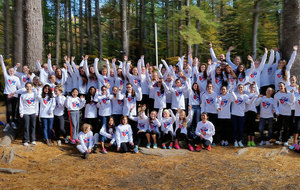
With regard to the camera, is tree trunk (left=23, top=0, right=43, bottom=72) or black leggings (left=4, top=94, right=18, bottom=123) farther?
tree trunk (left=23, top=0, right=43, bottom=72)

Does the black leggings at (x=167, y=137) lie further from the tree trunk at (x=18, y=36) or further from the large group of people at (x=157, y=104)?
the tree trunk at (x=18, y=36)

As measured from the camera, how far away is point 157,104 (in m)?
7.39

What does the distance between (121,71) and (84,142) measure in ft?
8.41

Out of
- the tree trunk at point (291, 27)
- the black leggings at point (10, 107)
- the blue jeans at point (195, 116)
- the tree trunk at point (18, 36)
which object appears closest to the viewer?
the black leggings at point (10, 107)

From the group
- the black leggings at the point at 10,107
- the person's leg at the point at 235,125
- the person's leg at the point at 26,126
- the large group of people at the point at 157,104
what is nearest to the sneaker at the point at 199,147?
the large group of people at the point at 157,104

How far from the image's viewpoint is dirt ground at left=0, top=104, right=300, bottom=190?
14.1 ft

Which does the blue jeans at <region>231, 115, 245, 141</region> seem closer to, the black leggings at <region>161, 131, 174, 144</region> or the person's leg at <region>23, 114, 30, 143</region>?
the black leggings at <region>161, 131, 174, 144</region>

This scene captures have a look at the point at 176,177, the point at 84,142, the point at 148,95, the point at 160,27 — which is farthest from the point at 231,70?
the point at 160,27

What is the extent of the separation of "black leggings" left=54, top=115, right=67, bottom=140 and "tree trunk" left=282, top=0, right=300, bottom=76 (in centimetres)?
727

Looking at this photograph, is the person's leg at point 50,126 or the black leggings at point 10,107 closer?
the person's leg at point 50,126

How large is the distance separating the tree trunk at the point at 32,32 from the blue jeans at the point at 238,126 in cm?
662

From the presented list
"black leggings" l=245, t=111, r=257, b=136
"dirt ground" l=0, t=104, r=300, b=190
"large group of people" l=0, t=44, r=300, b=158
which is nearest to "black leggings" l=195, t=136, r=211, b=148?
"large group of people" l=0, t=44, r=300, b=158

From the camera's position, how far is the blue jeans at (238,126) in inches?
273

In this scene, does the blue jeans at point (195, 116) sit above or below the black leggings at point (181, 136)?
above
